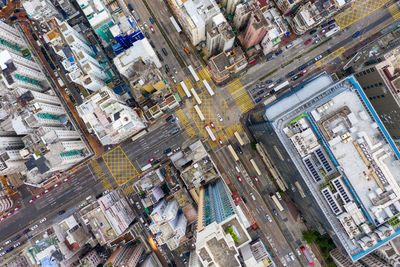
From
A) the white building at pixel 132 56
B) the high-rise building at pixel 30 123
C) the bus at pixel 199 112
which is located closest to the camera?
the high-rise building at pixel 30 123

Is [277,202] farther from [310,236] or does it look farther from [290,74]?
[290,74]

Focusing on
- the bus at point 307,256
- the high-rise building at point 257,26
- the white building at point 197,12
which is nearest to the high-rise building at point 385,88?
Result: the high-rise building at point 257,26

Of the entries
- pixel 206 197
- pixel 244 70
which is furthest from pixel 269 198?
pixel 244 70

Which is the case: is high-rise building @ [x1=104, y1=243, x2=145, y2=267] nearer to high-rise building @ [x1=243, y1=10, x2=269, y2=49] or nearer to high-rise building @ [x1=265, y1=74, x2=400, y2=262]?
high-rise building @ [x1=265, y1=74, x2=400, y2=262]

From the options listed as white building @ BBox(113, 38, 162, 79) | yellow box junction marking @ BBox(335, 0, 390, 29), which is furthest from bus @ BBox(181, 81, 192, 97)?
yellow box junction marking @ BBox(335, 0, 390, 29)

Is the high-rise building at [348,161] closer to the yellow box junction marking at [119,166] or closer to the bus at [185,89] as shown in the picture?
the bus at [185,89]

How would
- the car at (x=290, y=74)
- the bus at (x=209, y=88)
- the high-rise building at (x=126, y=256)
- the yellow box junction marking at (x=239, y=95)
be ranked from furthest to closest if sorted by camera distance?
the yellow box junction marking at (x=239, y=95)
the car at (x=290, y=74)
the bus at (x=209, y=88)
the high-rise building at (x=126, y=256)
